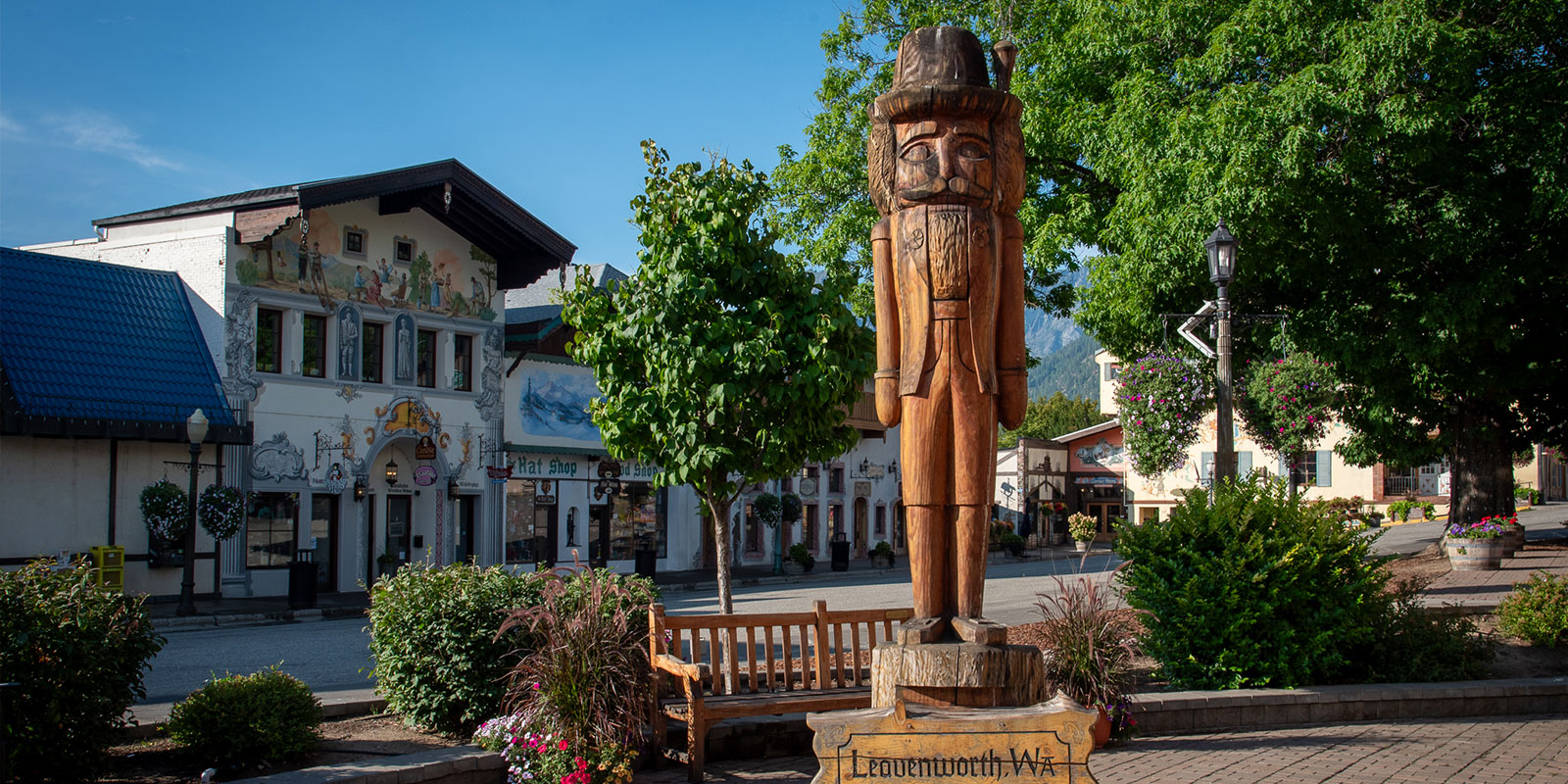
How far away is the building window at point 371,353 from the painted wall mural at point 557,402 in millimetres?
4001

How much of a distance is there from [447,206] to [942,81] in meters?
22.4

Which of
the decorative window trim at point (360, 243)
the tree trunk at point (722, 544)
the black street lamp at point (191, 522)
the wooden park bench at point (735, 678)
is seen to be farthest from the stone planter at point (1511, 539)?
the decorative window trim at point (360, 243)

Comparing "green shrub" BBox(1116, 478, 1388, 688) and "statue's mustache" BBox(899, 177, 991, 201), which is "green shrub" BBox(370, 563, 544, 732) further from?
"green shrub" BBox(1116, 478, 1388, 688)

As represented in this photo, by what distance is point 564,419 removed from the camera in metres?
30.8

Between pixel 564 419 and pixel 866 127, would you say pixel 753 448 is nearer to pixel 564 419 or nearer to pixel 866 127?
pixel 866 127

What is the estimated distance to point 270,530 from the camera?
24547mm

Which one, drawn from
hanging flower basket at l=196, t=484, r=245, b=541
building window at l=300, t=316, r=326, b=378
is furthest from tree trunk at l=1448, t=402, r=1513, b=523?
building window at l=300, t=316, r=326, b=378

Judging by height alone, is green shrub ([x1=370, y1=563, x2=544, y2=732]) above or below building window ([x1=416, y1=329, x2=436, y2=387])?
below

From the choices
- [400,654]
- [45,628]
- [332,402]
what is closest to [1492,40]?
[400,654]

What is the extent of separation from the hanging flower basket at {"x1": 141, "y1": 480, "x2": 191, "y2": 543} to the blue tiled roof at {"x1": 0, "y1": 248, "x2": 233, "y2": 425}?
1.37 m

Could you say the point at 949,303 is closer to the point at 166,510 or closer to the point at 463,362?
the point at 166,510

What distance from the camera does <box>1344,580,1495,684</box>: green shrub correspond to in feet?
32.6

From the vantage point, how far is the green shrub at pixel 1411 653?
993cm

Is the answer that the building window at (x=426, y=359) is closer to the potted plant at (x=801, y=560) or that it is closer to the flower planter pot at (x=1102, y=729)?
the potted plant at (x=801, y=560)
